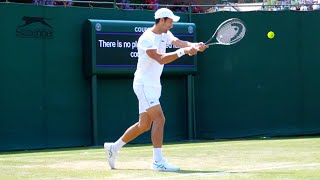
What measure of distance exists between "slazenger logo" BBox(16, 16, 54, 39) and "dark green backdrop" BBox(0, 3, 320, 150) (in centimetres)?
3

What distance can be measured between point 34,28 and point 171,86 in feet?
11.1

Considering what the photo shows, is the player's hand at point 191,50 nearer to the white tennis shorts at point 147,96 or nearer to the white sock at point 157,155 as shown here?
the white tennis shorts at point 147,96

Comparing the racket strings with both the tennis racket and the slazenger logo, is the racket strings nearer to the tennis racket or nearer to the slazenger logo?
the tennis racket

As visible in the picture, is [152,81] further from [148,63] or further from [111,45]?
[111,45]

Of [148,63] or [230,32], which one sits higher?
[230,32]

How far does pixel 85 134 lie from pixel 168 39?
5.84m

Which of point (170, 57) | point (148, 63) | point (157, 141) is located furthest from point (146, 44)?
point (157, 141)

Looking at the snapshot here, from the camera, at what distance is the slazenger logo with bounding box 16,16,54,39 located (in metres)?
13.5

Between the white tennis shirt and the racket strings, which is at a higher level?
the racket strings

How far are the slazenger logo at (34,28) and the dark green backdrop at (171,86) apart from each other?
0.03 m

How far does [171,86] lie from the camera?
15461 millimetres

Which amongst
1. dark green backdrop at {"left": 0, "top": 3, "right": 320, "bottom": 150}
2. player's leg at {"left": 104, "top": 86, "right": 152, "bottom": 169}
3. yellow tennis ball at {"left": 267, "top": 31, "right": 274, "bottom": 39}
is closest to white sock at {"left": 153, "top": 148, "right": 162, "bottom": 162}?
player's leg at {"left": 104, "top": 86, "right": 152, "bottom": 169}

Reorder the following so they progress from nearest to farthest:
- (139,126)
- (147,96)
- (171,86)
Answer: (147,96), (139,126), (171,86)

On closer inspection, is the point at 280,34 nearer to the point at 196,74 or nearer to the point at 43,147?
the point at 196,74
